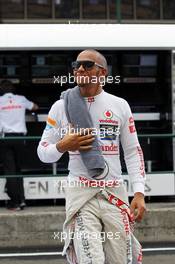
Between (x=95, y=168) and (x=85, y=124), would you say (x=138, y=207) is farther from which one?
(x=85, y=124)

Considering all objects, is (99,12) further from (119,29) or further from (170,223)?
(170,223)

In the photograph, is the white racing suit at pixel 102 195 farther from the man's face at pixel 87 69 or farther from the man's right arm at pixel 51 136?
the man's face at pixel 87 69

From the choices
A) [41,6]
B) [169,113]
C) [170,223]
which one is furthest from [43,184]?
[41,6]

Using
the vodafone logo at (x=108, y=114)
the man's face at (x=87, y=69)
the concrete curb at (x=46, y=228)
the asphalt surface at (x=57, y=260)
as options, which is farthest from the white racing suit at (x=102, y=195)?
the concrete curb at (x=46, y=228)

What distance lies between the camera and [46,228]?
21.5 feet

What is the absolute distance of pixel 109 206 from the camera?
A: 136 inches

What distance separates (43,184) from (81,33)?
2083 millimetres

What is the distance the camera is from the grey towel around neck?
3359mm

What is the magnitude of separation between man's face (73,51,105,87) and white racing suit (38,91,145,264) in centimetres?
11

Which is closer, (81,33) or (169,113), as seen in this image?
(81,33)

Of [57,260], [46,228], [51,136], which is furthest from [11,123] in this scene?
[51,136]

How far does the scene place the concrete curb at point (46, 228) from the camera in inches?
257

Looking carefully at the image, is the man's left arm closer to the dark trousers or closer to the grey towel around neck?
the grey towel around neck

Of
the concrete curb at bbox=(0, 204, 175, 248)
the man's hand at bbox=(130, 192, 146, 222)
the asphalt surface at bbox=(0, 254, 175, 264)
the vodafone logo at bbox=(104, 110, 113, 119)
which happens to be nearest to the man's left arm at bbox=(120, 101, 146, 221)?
the man's hand at bbox=(130, 192, 146, 222)
